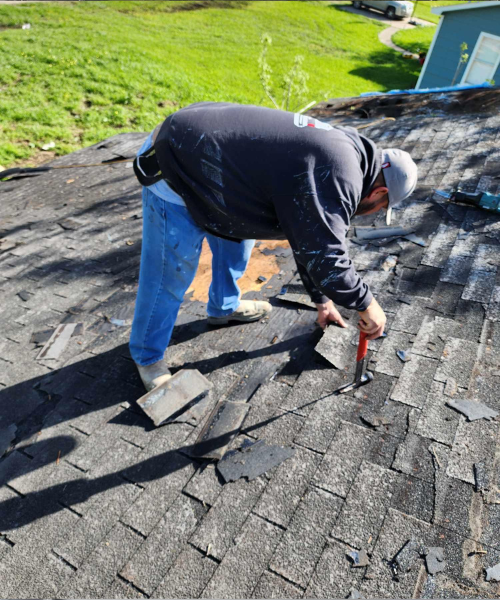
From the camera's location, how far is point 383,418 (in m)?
2.27

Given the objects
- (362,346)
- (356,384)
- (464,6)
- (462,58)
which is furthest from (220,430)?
(464,6)

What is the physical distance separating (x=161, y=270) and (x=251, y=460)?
125cm

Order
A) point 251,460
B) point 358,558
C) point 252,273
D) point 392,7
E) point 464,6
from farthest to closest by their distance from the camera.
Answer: point 392,7, point 464,6, point 252,273, point 251,460, point 358,558

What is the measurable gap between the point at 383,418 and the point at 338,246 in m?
→ 1.03

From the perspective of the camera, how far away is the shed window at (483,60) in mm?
14961

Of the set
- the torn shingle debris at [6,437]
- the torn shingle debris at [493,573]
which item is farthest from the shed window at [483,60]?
the torn shingle debris at [6,437]

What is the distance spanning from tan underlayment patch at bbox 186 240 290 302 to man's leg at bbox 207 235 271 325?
0.40 m

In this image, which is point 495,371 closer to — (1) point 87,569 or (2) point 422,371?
(2) point 422,371

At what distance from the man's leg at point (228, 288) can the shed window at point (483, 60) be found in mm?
17328

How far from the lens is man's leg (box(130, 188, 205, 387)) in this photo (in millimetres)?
2410

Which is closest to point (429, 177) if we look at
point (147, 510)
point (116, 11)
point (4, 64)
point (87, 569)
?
point (147, 510)

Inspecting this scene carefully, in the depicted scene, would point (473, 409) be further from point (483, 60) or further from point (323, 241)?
point (483, 60)

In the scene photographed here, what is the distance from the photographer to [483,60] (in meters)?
15.4

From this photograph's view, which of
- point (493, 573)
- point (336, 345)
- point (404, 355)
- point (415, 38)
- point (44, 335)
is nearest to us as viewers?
point (493, 573)
